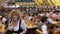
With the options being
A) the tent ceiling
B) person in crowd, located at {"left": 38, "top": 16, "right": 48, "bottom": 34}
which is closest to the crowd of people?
person in crowd, located at {"left": 38, "top": 16, "right": 48, "bottom": 34}

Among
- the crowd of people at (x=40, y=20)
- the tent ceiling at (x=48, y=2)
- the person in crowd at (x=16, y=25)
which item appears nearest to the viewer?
the person in crowd at (x=16, y=25)

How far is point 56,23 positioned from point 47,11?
0.58ft

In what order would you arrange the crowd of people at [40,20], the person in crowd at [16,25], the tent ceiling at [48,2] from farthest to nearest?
the tent ceiling at [48,2] < the crowd of people at [40,20] < the person in crowd at [16,25]

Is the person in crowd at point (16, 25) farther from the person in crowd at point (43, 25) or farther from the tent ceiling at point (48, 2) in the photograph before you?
the tent ceiling at point (48, 2)

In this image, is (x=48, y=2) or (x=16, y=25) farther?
(x=48, y=2)

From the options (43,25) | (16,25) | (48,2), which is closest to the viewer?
(16,25)

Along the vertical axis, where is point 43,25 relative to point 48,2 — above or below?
below

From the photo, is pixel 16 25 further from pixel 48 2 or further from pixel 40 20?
pixel 48 2

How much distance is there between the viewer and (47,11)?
183 centimetres

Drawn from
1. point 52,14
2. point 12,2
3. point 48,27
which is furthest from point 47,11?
point 12,2

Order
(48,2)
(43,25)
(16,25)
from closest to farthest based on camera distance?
(16,25) < (43,25) < (48,2)

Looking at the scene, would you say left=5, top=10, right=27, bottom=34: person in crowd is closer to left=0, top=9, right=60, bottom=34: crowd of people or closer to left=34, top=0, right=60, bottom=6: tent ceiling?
left=0, top=9, right=60, bottom=34: crowd of people

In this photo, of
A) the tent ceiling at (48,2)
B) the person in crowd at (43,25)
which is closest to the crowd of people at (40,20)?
the person in crowd at (43,25)

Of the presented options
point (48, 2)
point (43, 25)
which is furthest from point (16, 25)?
point (48, 2)
